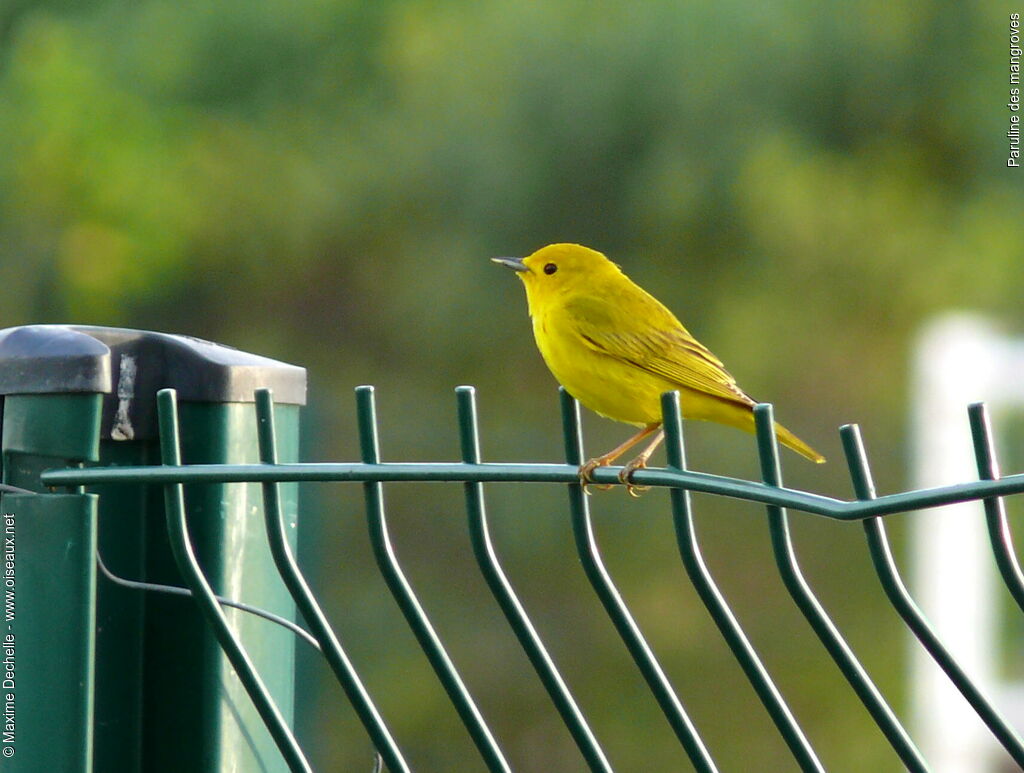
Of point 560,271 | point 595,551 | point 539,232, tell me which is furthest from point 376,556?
point 539,232

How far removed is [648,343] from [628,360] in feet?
0.48

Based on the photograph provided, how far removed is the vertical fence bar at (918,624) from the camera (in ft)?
5.99

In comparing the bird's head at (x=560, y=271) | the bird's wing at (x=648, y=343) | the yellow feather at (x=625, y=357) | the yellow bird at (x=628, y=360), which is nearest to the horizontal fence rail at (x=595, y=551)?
the yellow bird at (x=628, y=360)

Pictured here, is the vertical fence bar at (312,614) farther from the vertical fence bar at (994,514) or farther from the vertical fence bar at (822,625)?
the vertical fence bar at (994,514)

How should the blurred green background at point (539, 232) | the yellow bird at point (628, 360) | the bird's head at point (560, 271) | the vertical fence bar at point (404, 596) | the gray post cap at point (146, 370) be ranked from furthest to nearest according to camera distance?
the blurred green background at point (539, 232)
the bird's head at point (560, 271)
the yellow bird at point (628, 360)
the gray post cap at point (146, 370)
the vertical fence bar at point (404, 596)

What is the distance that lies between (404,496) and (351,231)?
7.23 feet

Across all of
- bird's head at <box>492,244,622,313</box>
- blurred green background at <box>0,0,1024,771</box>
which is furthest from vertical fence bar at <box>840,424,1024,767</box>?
blurred green background at <box>0,0,1024,771</box>

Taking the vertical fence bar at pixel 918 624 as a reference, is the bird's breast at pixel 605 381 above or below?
above

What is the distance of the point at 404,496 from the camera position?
10.7 m

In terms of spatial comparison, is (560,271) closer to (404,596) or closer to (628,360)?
(628,360)

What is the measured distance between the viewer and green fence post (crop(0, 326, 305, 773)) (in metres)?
2.48

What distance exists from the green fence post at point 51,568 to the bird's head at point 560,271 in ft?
6.97

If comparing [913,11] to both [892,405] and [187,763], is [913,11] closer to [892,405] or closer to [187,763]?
[892,405]

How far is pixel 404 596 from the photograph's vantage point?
212cm
